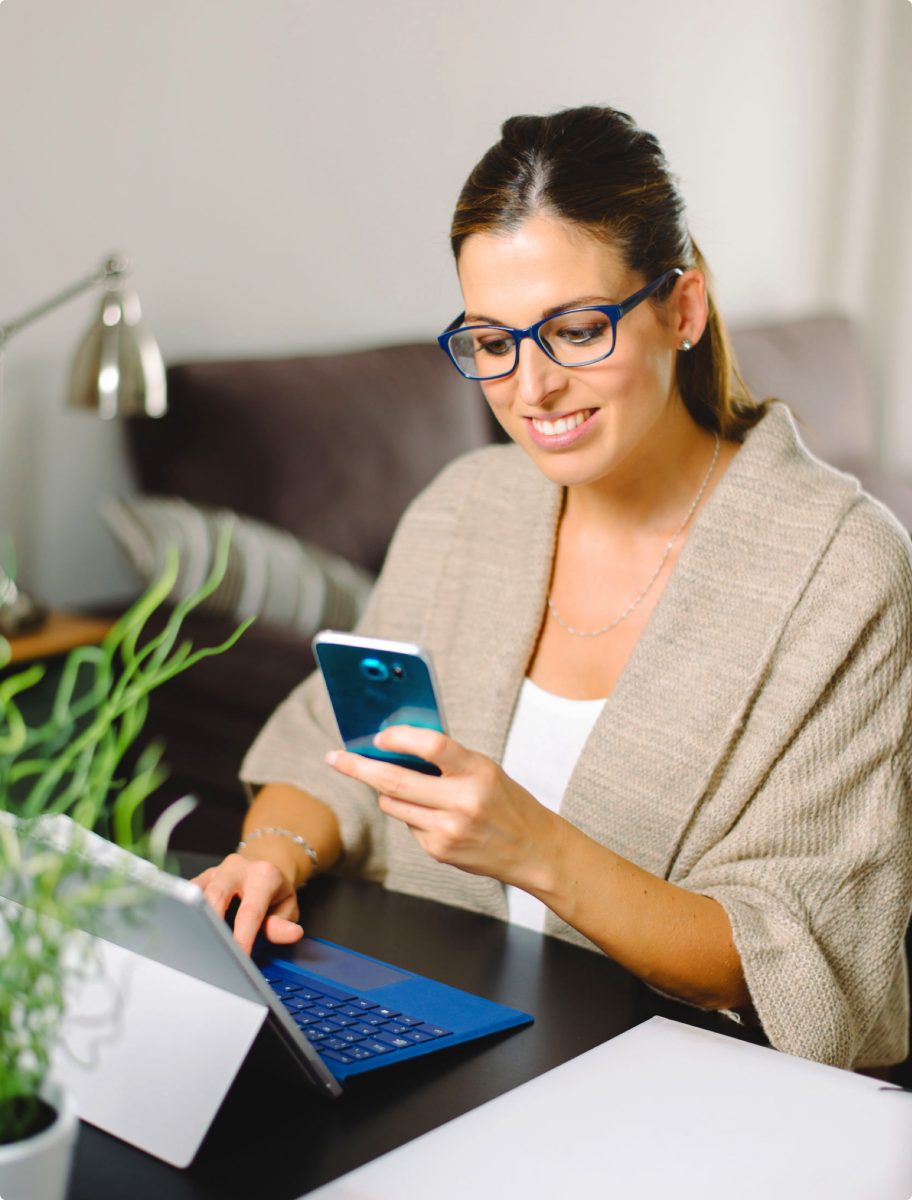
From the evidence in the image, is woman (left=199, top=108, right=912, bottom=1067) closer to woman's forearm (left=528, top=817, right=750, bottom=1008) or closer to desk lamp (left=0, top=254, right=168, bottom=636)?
woman's forearm (left=528, top=817, right=750, bottom=1008)

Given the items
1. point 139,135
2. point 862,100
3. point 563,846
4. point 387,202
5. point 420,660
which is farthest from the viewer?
point 862,100

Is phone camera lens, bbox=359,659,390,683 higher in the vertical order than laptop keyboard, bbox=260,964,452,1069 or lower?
higher

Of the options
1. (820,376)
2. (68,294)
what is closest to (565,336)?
(68,294)

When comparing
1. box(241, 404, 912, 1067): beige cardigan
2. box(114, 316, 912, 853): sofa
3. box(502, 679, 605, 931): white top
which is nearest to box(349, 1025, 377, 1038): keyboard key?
box(241, 404, 912, 1067): beige cardigan

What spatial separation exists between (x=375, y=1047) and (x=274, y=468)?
67.2 inches

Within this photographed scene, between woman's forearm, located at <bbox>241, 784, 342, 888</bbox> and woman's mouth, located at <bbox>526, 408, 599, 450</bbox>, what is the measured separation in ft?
1.38

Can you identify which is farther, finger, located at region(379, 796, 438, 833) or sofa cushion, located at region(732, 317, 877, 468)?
sofa cushion, located at region(732, 317, 877, 468)

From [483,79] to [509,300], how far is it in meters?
1.86

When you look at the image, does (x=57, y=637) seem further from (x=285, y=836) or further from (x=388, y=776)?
(x=388, y=776)

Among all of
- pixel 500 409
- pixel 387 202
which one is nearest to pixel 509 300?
pixel 500 409

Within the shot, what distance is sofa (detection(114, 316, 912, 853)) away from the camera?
210 cm

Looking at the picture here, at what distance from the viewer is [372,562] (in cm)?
264

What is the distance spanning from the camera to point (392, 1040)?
879 mm

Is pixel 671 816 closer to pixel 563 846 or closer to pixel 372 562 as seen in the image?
pixel 563 846
